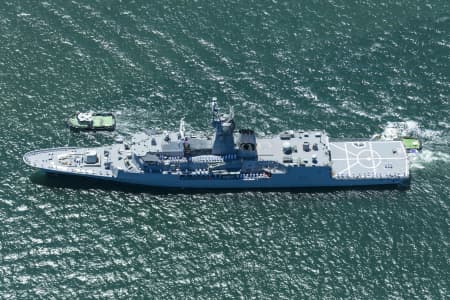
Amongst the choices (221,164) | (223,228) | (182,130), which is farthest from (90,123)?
(223,228)

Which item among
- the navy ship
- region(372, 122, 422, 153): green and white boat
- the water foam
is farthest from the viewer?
region(372, 122, 422, 153): green and white boat

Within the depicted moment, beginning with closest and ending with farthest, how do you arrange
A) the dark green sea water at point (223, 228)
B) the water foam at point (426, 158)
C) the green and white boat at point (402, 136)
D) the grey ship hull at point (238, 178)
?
the dark green sea water at point (223, 228), the grey ship hull at point (238, 178), the water foam at point (426, 158), the green and white boat at point (402, 136)

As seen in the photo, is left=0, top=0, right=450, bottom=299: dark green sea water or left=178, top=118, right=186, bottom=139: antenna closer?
left=0, top=0, right=450, bottom=299: dark green sea water

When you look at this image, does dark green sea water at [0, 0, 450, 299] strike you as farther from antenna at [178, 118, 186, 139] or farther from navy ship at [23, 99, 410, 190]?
antenna at [178, 118, 186, 139]

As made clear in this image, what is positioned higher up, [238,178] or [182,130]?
[182,130]

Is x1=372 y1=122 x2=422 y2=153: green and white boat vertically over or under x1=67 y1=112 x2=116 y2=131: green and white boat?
under

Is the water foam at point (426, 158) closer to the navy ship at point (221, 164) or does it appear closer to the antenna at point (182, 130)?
the navy ship at point (221, 164)

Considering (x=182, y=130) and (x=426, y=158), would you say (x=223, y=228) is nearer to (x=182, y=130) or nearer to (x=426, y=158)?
(x=182, y=130)

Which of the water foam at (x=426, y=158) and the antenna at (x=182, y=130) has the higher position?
the antenna at (x=182, y=130)

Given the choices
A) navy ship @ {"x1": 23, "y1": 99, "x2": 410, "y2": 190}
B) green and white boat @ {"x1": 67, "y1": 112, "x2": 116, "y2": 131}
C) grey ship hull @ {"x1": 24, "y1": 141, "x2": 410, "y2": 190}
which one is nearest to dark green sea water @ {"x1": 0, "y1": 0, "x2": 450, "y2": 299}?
green and white boat @ {"x1": 67, "y1": 112, "x2": 116, "y2": 131}

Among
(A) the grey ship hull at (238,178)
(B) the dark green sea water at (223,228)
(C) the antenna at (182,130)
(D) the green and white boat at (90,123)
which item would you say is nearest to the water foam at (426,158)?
(B) the dark green sea water at (223,228)
